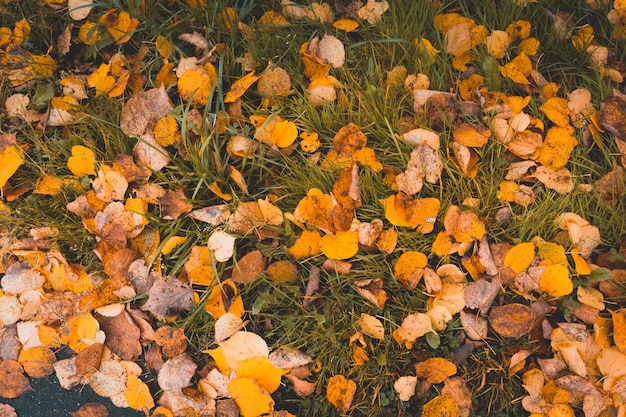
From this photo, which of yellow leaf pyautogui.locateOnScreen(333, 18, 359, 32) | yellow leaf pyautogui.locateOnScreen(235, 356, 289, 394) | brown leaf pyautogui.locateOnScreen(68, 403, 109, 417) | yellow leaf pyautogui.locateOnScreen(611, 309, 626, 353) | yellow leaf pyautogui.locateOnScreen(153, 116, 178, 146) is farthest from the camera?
yellow leaf pyautogui.locateOnScreen(333, 18, 359, 32)

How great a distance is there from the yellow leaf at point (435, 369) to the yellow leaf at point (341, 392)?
21 cm

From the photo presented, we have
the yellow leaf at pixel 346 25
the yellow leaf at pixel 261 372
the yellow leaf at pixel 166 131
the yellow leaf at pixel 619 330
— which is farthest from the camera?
the yellow leaf at pixel 346 25

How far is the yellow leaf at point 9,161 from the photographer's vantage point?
6.90 ft

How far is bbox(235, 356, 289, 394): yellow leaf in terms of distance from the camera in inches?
72.9

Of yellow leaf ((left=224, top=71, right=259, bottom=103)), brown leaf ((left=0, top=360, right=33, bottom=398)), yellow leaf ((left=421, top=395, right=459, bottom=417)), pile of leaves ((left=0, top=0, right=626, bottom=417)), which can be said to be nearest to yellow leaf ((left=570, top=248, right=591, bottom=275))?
pile of leaves ((left=0, top=0, right=626, bottom=417))

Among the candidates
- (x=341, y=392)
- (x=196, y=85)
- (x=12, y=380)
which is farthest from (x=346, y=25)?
(x=12, y=380)

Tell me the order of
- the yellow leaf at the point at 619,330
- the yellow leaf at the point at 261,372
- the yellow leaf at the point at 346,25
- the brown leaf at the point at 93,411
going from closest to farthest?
the yellow leaf at the point at 619,330
the yellow leaf at the point at 261,372
the brown leaf at the point at 93,411
the yellow leaf at the point at 346,25

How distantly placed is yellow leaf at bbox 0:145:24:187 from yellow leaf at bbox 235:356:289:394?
1.07 meters

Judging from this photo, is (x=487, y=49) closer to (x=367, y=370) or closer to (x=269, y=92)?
(x=269, y=92)

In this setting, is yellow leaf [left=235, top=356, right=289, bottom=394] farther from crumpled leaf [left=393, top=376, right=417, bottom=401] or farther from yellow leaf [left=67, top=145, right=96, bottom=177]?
yellow leaf [left=67, top=145, right=96, bottom=177]

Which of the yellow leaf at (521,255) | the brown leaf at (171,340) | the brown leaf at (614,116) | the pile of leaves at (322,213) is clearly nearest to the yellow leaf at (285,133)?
the pile of leaves at (322,213)

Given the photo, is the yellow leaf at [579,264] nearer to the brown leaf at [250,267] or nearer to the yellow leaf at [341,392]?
the yellow leaf at [341,392]

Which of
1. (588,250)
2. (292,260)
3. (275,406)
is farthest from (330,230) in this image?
(588,250)

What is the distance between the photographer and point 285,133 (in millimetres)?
2047
